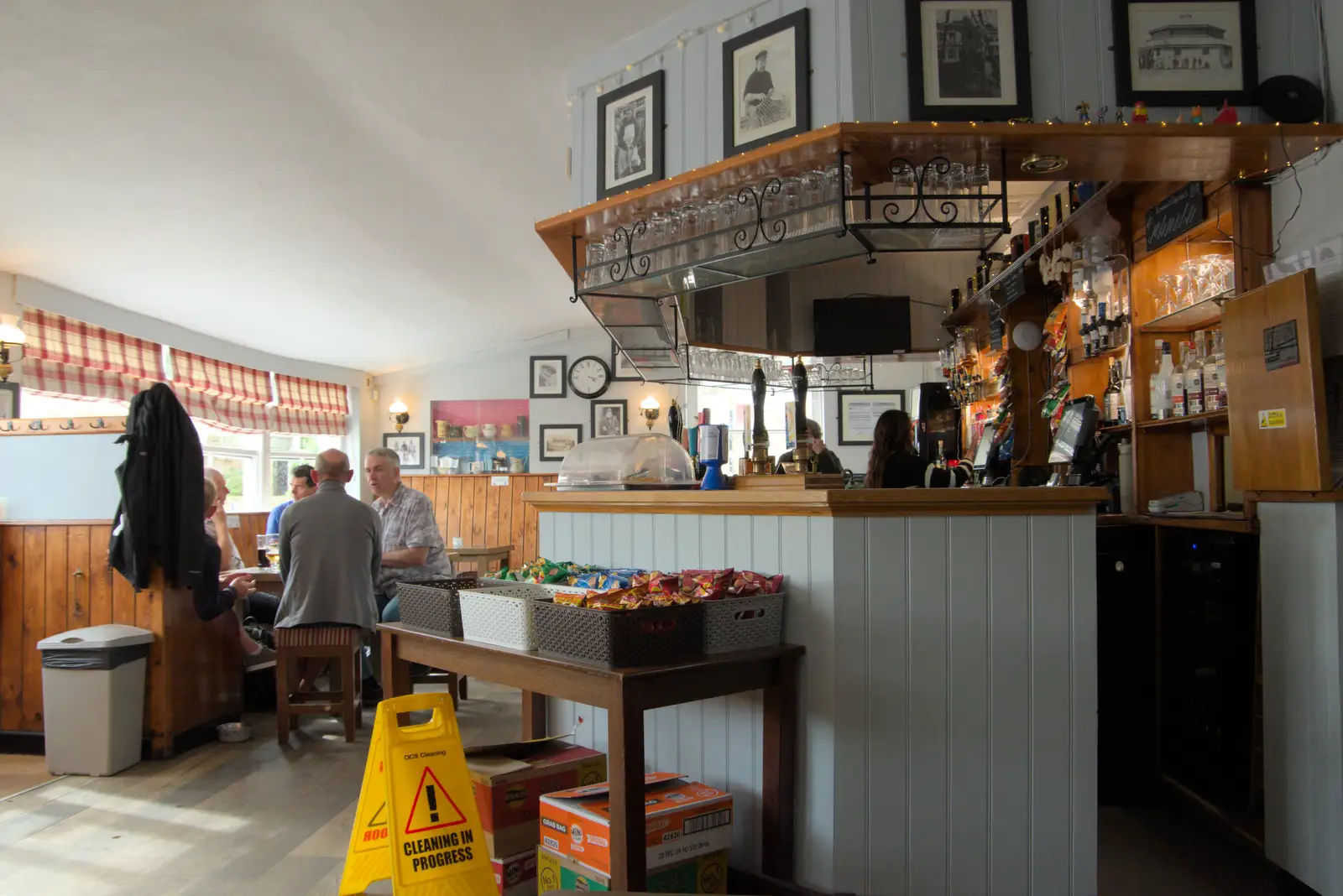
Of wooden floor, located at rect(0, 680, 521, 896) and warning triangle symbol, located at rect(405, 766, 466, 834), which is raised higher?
warning triangle symbol, located at rect(405, 766, 466, 834)

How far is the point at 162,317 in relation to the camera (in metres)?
7.23

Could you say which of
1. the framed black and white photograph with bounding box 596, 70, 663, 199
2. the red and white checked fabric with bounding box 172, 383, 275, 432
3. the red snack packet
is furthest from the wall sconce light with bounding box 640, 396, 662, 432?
the red snack packet

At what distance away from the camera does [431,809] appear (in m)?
2.15

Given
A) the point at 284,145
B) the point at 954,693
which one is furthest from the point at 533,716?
the point at 284,145

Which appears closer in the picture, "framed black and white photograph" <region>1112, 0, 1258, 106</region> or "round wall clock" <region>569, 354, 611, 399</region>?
"framed black and white photograph" <region>1112, 0, 1258, 106</region>

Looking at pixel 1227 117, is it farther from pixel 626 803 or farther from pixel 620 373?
pixel 620 373

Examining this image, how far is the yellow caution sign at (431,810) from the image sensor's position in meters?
2.10

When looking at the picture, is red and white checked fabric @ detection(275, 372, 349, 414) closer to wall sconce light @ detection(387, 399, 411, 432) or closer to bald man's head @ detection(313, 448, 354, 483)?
wall sconce light @ detection(387, 399, 411, 432)

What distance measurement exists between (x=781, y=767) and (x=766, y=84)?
7.29 ft

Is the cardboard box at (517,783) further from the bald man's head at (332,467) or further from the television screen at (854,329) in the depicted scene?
the television screen at (854,329)

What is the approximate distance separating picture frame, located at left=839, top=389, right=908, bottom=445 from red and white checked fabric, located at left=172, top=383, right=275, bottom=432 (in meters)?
5.52

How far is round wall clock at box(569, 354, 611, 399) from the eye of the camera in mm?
9773

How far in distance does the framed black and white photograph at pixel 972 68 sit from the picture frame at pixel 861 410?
5445mm

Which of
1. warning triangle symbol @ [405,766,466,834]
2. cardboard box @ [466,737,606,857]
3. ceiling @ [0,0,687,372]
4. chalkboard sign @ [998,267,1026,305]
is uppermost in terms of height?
ceiling @ [0,0,687,372]
